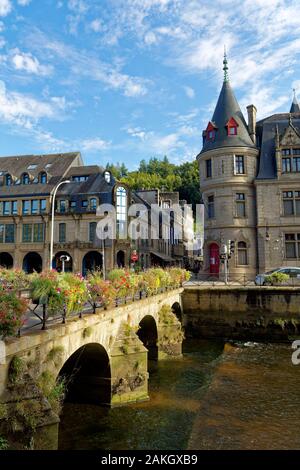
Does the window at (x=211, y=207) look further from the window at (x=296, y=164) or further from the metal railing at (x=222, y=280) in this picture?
the window at (x=296, y=164)

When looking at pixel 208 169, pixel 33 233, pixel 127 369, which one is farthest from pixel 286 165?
pixel 33 233

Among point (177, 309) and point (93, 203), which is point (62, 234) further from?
point (177, 309)

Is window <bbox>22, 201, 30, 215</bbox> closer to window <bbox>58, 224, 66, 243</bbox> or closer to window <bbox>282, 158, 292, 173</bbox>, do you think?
window <bbox>58, 224, 66, 243</bbox>

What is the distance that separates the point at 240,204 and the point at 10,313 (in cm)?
2841

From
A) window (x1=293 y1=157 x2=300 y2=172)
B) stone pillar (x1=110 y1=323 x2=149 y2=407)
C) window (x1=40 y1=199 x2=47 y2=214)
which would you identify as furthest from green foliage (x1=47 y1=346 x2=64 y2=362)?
window (x1=40 y1=199 x2=47 y2=214)

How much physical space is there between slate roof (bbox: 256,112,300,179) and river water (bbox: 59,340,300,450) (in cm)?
2015

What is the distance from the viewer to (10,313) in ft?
21.6

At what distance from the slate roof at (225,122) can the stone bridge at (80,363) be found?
704 inches

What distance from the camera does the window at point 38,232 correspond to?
3982 centimetres

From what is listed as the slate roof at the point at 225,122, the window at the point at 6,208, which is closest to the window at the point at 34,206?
the window at the point at 6,208

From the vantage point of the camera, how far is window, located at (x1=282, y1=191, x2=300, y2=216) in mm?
31391

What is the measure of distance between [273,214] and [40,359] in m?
27.6
